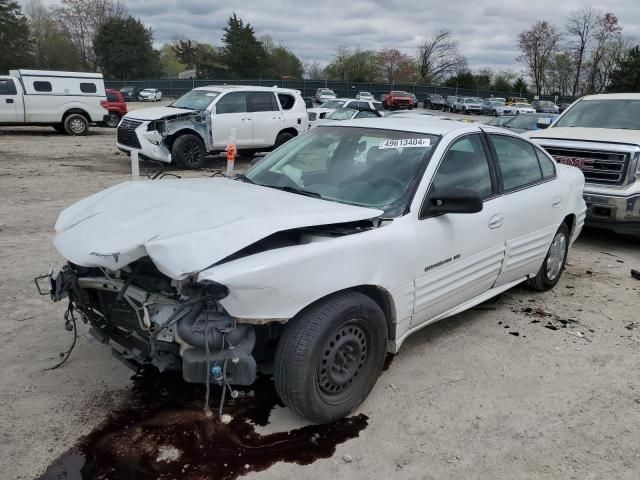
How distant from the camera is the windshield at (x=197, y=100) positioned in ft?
41.6

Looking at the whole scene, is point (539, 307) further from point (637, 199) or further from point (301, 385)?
point (301, 385)

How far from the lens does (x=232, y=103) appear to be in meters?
12.9

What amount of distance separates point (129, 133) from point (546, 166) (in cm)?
987

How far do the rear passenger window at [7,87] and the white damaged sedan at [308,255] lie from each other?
16649 mm

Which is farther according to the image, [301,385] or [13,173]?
[13,173]

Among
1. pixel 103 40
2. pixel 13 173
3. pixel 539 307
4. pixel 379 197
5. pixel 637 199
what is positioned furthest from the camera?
pixel 103 40

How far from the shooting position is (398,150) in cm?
379

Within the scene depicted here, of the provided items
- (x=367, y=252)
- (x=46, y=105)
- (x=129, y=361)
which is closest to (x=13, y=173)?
(x=46, y=105)

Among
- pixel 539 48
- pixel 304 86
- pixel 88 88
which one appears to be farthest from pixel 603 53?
pixel 88 88

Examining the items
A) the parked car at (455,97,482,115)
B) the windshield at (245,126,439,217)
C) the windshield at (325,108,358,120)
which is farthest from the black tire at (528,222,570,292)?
the parked car at (455,97,482,115)

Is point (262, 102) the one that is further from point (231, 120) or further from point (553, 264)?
point (553, 264)

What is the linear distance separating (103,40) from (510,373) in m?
68.2

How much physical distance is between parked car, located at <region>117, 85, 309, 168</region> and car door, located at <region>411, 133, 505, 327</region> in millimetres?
8312

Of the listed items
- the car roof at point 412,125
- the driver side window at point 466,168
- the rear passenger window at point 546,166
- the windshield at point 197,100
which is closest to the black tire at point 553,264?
the rear passenger window at point 546,166
